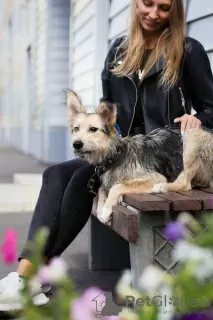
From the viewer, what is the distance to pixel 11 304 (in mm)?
3047

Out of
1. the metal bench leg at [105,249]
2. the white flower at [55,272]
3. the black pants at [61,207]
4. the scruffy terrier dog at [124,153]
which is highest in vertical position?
the white flower at [55,272]

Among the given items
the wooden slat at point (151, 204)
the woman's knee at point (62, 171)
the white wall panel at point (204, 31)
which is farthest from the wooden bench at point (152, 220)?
the white wall panel at point (204, 31)

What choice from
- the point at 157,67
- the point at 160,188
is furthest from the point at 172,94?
the point at 160,188

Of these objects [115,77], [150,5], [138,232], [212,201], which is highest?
[150,5]

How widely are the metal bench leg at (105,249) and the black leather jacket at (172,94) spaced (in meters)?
0.82

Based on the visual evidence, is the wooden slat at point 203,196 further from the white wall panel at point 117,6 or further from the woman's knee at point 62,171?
the white wall panel at point 117,6

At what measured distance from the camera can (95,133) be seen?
334 centimetres

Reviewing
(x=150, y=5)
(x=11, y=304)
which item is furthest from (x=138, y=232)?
(x=150, y=5)

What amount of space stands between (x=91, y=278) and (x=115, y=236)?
1.14 ft

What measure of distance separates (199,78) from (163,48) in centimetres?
26

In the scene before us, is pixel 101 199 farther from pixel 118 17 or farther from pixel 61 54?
pixel 61 54

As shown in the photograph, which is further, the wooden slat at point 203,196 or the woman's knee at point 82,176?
the woman's knee at point 82,176

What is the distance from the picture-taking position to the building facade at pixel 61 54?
314 inches

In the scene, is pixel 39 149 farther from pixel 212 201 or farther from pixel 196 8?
pixel 212 201
